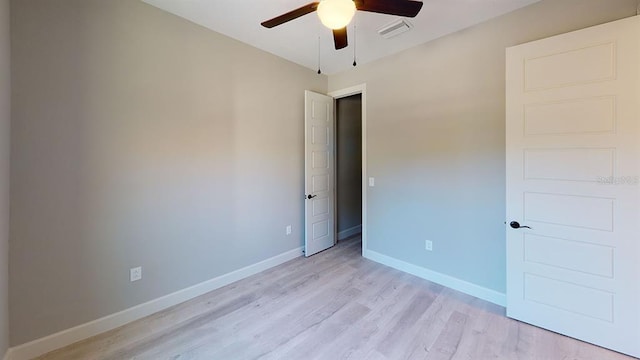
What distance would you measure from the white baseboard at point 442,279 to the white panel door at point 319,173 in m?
0.72

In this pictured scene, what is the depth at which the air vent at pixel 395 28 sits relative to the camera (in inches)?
96.7

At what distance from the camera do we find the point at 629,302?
1751mm

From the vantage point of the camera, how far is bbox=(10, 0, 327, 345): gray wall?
1768mm

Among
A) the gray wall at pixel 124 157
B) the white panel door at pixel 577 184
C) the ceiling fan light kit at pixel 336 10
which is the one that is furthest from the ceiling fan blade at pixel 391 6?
the gray wall at pixel 124 157

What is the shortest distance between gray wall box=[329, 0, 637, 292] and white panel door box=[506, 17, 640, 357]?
0.26 meters

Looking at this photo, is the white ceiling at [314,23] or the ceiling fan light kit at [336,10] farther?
the white ceiling at [314,23]

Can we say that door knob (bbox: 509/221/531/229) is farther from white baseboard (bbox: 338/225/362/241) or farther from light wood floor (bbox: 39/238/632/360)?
white baseboard (bbox: 338/225/362/241)

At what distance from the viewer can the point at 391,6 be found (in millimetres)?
1567

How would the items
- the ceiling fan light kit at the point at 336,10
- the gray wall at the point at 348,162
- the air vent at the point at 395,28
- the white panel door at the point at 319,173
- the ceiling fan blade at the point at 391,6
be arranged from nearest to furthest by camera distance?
the ceiling fan light kit at the point at 336,10, the ceiling fan blade at the point at 391,6, the air vent at the point at 395,28, the white panel door at the point at 319,173, the gray wall at the point at 348,162

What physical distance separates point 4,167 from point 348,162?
390 centimetres

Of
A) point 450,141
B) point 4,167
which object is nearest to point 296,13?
point 450,141

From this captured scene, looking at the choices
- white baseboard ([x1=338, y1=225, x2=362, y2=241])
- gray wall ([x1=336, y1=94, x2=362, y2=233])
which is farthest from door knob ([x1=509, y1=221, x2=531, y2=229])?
white baseboard ([x1=338, y1=225, x2=362, y2=241])

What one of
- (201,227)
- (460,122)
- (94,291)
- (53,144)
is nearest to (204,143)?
(201,227)

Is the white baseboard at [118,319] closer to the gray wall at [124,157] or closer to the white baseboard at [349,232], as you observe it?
the gray wall at [124,157]
